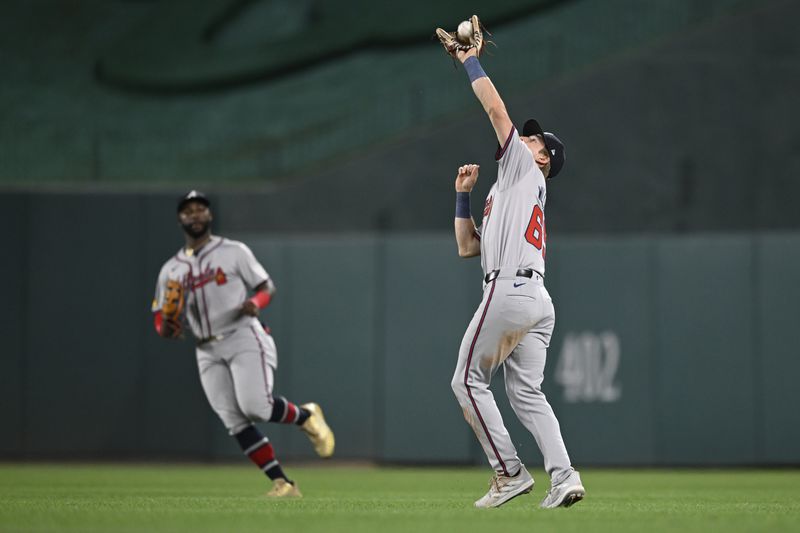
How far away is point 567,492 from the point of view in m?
6.55

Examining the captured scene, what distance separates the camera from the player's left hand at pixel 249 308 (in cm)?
866

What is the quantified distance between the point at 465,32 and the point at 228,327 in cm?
301

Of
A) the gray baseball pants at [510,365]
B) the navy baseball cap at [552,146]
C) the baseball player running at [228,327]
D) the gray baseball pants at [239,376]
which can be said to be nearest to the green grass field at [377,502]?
the gray baseball pants at [510,365]

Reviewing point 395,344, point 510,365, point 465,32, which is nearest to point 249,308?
point 510,365

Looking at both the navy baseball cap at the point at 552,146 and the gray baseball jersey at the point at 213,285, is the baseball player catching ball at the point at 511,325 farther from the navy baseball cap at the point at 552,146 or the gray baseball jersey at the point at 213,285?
the gray baseball jersey at the point at 213,285

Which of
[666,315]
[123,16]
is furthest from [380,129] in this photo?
[123,16]

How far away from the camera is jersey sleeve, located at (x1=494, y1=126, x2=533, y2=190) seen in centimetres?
676

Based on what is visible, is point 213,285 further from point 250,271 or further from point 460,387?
point 460,387

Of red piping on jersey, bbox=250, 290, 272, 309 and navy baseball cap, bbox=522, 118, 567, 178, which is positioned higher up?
navy baseball cap, bbox=522, 118, 567, 178

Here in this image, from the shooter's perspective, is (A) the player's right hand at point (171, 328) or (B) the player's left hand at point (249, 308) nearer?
(B) the player's left hand at point (249, 308)

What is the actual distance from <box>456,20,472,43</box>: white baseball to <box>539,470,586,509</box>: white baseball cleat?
7.61 feet

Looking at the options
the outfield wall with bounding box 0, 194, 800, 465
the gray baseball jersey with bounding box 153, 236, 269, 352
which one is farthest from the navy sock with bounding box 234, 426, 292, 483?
the outfield wall with bounding box 0, 194, 800, 465

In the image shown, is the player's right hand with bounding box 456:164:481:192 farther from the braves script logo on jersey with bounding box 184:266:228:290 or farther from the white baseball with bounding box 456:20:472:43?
the braves script logo on jersey with bounding box 184:266:228:290

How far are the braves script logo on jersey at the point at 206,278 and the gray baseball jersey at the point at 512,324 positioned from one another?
269 centimetres
